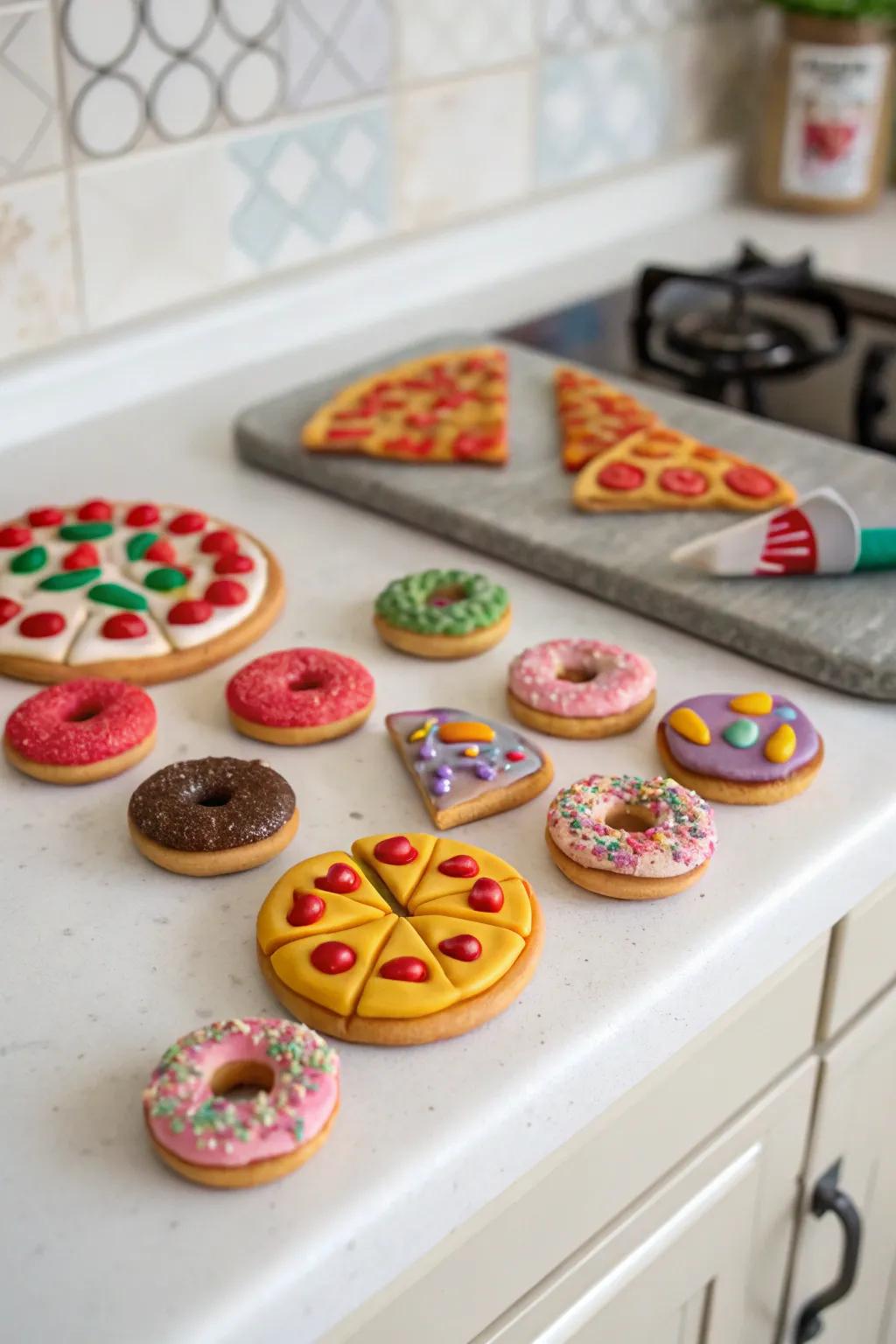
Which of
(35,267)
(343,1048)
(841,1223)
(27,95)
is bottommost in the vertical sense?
(841,1223)

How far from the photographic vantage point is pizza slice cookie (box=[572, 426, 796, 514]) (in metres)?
0.91

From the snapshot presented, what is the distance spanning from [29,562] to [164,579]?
0.08 metres

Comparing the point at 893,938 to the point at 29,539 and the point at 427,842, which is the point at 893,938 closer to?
the point at 427,842

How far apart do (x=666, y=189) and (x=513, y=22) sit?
32 centimetres

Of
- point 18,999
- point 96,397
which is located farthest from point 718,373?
point 18,999

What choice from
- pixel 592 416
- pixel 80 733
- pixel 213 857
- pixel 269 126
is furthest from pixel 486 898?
pixel 269 126

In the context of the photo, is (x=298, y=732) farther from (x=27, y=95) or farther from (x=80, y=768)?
(x=27, y=95)

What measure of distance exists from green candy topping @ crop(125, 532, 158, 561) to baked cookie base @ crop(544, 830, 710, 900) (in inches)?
14.1

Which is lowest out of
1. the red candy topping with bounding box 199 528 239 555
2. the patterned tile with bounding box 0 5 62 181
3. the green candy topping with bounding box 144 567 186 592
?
the green candy topping with bounding box 144 567 186 592

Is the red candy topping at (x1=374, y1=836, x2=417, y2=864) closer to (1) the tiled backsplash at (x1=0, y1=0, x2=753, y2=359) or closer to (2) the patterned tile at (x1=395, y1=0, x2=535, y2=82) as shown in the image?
(1) the tiled backsplash at (x1=0, y1=0, x2=753, y2=359)

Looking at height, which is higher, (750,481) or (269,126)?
(269,126)

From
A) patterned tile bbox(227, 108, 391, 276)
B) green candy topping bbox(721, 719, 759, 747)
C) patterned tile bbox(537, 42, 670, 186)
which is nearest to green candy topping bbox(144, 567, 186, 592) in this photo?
green candy topping bbox(721, 719, 759, 747)

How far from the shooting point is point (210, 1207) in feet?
1.61

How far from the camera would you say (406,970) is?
1.84 ft
